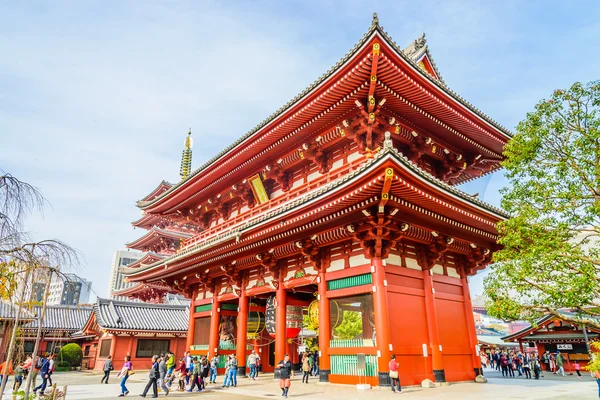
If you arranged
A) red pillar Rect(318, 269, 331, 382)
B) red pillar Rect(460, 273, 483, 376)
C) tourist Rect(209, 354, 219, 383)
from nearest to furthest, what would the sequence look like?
red pillar Rect(318, 269, 331, 382), red pillar Rect(460, 273, 483, 376), tourist Rect(209, 354, 219, 383)

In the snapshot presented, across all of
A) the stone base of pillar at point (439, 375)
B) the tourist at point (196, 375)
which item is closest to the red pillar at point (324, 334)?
the stone base of pillar at point (439, 375)

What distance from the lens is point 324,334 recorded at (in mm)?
15281

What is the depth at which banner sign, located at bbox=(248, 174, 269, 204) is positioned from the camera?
2116cm

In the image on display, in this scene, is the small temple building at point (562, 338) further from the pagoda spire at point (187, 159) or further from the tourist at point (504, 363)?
the pagoda spire at point (187, 159)

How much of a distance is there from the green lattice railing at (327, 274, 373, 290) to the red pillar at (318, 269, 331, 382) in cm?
37

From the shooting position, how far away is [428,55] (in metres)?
22.0

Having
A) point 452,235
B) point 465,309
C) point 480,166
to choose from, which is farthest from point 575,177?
point 480,166

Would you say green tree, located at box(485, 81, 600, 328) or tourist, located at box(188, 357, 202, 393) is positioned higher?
green tree, located at box(485, 81, 600, 328)

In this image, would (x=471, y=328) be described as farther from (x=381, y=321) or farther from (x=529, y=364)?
(x=529, y=364)

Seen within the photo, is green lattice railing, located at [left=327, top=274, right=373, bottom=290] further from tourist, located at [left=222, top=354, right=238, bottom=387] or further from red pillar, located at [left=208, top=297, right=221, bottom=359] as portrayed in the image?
red pillar, located at [left=208, top=297, right=221, bottom=359]

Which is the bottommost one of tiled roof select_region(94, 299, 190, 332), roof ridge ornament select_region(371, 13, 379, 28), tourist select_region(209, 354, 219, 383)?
tourist select_region(209, 354, 219, 383)

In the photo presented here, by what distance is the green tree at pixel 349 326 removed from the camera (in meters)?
15.9

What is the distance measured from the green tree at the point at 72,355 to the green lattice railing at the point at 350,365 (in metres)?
29.5

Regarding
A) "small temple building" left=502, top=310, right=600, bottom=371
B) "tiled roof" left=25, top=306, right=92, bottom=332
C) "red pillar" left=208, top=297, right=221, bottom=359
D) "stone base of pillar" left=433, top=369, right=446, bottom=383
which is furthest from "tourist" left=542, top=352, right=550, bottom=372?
"tiled roof" left=25, top=306, right=92, bottom=332
